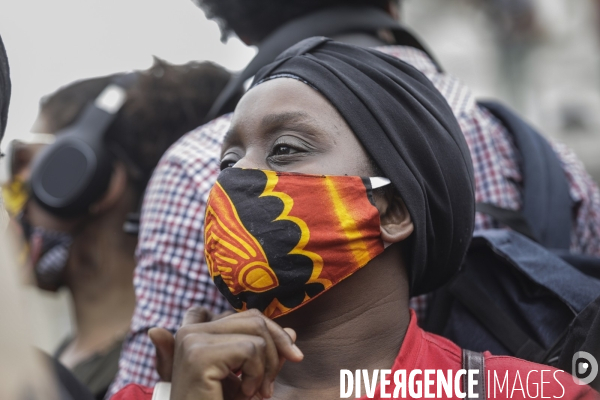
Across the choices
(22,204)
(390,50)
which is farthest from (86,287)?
(390,50)

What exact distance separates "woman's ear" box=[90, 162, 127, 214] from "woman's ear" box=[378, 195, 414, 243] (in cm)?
223

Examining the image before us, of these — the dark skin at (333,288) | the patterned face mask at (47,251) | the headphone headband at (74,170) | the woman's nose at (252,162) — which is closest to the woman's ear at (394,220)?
the dark skin at (333,288)

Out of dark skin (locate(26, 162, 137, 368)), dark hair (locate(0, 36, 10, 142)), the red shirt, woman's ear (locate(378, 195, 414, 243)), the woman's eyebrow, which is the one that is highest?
dark hair (locate(0, 36, 10, 142))

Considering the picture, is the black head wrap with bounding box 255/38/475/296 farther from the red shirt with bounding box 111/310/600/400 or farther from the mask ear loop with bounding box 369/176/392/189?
the red shirt with bounding box 111/310/600/400

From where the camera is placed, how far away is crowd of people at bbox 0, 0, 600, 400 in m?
2.11

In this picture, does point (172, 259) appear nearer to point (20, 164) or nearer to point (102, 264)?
point (102, 264)

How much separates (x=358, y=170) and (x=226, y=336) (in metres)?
0.62

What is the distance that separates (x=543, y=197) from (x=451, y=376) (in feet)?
3.42

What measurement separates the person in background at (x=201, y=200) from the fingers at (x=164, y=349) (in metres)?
0.67

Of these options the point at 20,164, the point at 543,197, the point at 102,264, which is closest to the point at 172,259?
the point at 543,197

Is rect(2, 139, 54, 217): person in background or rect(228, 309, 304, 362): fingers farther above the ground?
rect(228, 309, 304, 362): fingers

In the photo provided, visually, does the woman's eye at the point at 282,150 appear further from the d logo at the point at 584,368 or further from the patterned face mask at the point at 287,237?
the d logo at the point at 584,368

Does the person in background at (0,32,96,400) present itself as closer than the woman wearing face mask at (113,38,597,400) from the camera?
Yes

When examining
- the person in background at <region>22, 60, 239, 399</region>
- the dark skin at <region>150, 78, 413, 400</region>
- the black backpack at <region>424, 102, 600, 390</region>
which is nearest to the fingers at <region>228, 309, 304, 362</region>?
the dark skin at <region>150, 78, 413, 400</region>
